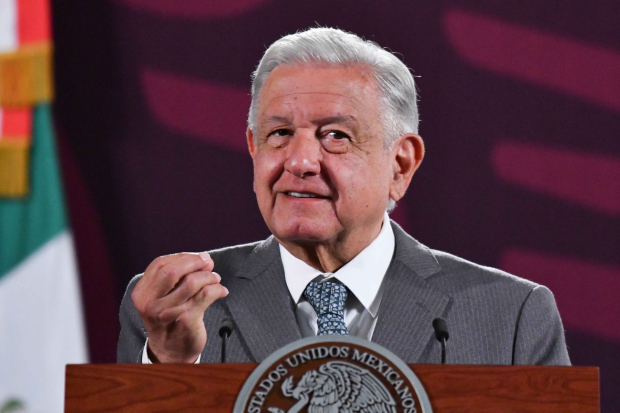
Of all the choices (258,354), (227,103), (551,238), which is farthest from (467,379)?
(227,103)

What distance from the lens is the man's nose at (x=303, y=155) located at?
1.56 meters

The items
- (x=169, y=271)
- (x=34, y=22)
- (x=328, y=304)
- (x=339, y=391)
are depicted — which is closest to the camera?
(x=339, y=391)

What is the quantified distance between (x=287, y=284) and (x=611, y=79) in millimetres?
1750

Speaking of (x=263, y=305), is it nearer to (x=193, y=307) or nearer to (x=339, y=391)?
(x=193, y=307)

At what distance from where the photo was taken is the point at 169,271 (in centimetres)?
119

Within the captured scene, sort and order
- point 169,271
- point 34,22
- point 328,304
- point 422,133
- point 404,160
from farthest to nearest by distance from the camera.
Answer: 1. point 34,22
2. point 422,133
3. point 404,160
4. point 328,304
5. point 169,271

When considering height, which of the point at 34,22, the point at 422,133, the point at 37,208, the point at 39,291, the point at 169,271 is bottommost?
the point at 39,291

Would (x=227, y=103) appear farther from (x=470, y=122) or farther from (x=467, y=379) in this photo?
(x=467, y=379)

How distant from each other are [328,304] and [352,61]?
527 mm

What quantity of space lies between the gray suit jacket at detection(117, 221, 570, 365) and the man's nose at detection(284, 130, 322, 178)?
0.24m

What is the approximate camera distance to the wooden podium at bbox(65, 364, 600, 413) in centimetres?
104

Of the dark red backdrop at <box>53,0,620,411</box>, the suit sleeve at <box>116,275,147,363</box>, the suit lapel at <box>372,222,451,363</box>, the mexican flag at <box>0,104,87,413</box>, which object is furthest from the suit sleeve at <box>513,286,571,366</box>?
the mexican flag at <box>0,104,87,413</box>

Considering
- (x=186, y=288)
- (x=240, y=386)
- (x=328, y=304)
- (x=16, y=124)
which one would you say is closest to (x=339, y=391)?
(x=240, y=386)

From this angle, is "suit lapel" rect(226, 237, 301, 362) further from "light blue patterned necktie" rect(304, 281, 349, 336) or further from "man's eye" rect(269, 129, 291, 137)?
"man's eye" rect(269, 129, 291, 137)
